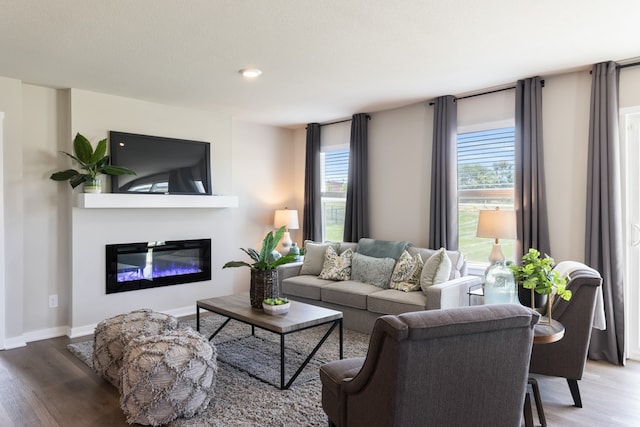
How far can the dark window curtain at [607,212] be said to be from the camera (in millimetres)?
3477

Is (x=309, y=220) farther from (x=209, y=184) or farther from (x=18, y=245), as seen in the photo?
(x=18, y=245)

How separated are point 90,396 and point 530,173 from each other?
3983 millimetres

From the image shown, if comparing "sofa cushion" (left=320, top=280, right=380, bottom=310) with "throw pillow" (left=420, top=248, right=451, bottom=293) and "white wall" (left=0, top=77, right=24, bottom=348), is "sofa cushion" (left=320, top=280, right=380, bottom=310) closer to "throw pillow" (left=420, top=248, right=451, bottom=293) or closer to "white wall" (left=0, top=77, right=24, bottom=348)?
"throw pillow" (left=420, top=248, right=451, bottom=293)

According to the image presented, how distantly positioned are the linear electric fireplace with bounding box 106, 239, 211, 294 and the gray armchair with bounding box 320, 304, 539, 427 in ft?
11.5

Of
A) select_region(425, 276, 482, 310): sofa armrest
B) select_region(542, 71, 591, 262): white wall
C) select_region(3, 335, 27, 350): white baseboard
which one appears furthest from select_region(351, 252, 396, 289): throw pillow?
select_region(3, 335, 27, 350): white baseboard

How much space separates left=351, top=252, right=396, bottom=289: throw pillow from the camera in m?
4.44

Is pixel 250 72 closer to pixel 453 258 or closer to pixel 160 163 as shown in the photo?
pixel 160 163

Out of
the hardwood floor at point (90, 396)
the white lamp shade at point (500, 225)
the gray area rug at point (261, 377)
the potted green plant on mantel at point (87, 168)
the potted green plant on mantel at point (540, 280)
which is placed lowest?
the hardwood floor at point (90, 396)

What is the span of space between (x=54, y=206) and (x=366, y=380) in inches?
151

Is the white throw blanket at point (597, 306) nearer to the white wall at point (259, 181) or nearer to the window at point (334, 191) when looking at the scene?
the window at point (334, 191)

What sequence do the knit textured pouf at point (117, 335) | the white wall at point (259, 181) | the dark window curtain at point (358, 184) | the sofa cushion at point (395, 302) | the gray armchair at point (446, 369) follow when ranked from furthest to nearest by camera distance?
the white wall at point (259, 181) → the dark window curtain at point (358, 184) → the sofa cushion at point (395, 302) → the knit textured pouf at point (117, 335) → the gray armchair at point (446, 369)

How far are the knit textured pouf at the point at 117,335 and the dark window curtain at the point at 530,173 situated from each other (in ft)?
10.4

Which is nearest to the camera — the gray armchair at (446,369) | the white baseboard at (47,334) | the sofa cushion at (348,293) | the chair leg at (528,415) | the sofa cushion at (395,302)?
the gray armchair at (446,369)

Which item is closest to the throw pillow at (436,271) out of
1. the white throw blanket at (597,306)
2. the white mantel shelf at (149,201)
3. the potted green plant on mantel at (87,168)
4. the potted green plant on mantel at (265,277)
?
the white throw blanket at (597,306)
